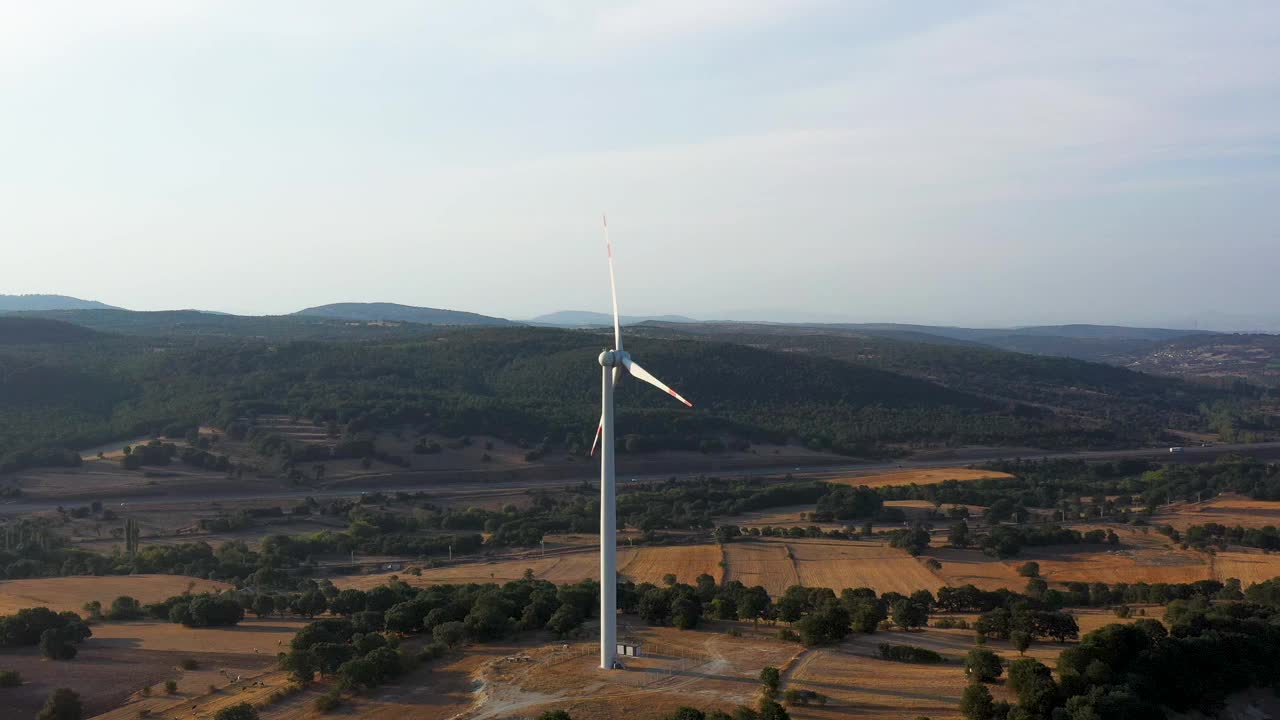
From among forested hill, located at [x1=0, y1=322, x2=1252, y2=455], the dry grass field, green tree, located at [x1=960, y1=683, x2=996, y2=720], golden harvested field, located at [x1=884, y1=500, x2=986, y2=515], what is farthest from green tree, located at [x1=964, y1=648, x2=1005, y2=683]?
forested hill, located at [x1=0, y1=322, x2=1252, y2=455]

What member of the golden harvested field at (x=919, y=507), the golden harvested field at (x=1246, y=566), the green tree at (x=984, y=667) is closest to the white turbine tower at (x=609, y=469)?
the green tree at (x=984, y=667)

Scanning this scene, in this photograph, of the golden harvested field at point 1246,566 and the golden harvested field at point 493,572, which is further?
the golden harvested field at point 493,572

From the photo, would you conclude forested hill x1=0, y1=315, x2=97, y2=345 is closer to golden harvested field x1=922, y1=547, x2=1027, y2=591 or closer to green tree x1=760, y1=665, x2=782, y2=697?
golden harvested field x1=922, y1=547, x2=1027, y2=591

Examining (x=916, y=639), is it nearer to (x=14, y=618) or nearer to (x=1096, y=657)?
(x=1096, y=657)

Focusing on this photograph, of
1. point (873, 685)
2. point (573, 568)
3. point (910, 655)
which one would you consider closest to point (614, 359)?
point (873, 685)

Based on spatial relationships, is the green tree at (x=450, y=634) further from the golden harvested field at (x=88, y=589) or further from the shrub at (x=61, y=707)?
the golden harvested field at (x=88, y=589)

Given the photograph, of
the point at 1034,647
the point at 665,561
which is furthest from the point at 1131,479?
the point at 1034,647
